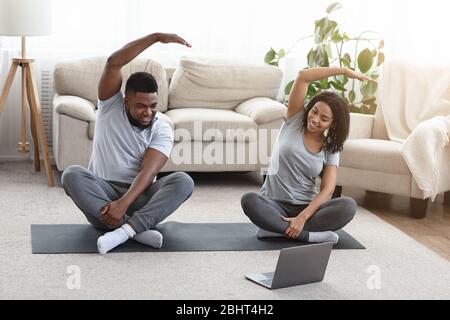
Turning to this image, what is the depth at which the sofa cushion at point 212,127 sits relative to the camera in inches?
206

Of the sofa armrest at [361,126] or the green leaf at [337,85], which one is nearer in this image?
the sofa armrest at [361,126]

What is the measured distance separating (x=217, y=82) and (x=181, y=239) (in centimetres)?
195

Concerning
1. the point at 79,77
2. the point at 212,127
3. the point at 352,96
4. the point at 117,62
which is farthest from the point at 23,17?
the point at 352,96

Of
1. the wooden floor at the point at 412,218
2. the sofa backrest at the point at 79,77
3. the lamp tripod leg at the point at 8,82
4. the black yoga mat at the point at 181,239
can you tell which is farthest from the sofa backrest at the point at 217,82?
the black yoga mat at the point at 181,239

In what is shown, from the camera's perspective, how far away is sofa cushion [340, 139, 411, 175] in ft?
16.0

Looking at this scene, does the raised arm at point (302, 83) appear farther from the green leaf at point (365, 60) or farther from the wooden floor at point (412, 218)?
the green leaf at point (365, 60)

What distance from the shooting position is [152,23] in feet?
19.9

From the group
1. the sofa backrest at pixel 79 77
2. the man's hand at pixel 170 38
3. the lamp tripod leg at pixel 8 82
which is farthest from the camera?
the sofa backrest at pixel 79 77

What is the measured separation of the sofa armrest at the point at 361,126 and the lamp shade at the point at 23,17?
1.98 m

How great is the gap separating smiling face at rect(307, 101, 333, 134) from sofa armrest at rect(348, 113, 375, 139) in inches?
54.3

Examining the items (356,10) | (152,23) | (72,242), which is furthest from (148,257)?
(356,10)

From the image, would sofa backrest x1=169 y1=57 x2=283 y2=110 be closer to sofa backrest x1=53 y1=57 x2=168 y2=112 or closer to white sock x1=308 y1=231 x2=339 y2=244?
sofa backrest x1=53 y1=57 x2=168 y2=112

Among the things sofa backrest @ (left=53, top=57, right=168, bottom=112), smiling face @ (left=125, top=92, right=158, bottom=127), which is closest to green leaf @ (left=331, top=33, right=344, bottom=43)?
sofa backrest @ (left=53, top=57, right=168, bottom=112)

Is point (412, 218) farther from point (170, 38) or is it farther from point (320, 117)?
point (170, 38)
